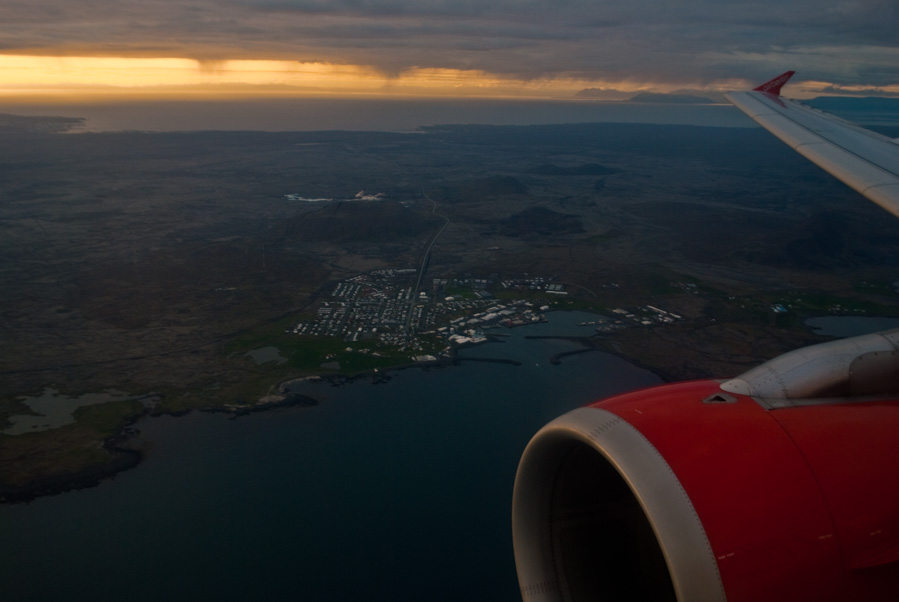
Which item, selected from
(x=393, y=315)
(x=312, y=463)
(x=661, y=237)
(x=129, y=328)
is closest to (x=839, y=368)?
(x=312, y=463)

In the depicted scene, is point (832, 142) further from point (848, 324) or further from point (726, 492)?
point (848, 324)

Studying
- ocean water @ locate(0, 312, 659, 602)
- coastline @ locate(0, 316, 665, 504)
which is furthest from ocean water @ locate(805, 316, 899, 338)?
ocean water @ locate(0, 312, 659, 602)

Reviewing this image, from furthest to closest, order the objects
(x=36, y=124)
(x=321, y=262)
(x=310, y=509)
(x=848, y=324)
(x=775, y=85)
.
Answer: (x=36, y=124), (x=321, y=262), (x=848, y=324), (x=310, y=509), (x=775, y=85)

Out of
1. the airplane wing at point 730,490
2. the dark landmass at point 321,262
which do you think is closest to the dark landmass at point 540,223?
the dark landmass at point 321,262

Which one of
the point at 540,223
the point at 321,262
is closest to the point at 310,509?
A: the point at 321,262

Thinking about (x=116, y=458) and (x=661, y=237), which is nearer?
(x=116, y=458)

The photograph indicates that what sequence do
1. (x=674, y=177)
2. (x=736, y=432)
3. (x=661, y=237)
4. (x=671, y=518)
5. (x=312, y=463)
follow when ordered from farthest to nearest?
1. (x=674, y=177)
2. (x=661, y=237)
3. (x=312, y=463)
4. (x=736, y=432)
5. (x=671, y=518)

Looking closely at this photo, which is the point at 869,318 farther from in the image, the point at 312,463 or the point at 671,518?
the point at 671,518
